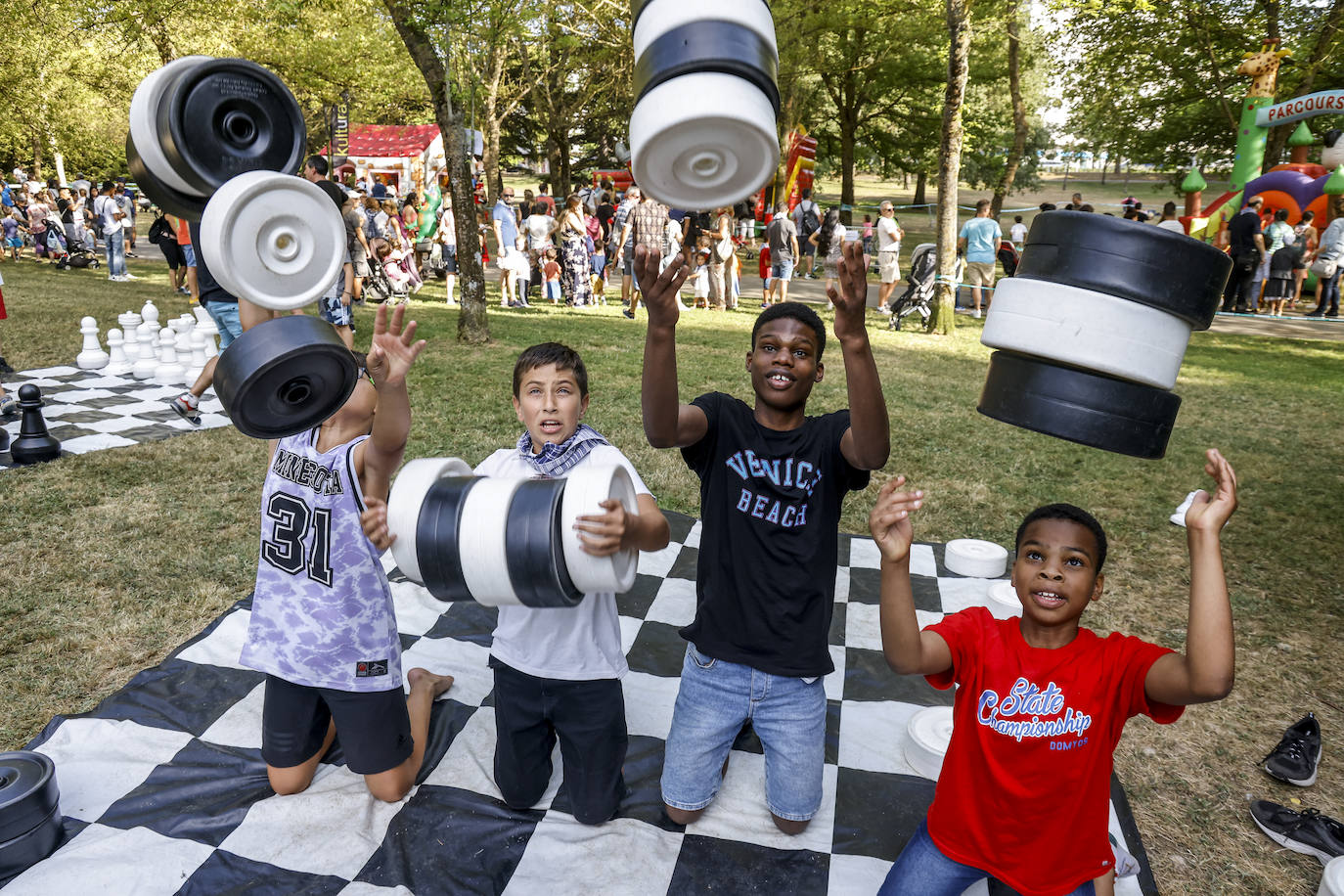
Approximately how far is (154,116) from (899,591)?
2185mm

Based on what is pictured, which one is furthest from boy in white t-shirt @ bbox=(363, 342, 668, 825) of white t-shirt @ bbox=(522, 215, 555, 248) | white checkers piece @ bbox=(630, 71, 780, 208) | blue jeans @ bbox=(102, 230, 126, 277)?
blue jeans @ bbox=(102, 230, 126, 277)

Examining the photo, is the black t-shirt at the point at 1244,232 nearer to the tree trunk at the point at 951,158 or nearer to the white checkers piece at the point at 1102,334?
the tree trunk at the point at 951,158

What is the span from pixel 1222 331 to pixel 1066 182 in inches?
1774

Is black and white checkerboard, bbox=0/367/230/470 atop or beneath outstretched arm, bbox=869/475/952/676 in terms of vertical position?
beneath

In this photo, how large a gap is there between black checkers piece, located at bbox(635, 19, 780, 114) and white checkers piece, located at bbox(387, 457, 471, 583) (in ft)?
3.31

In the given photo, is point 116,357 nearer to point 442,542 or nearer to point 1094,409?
point 442,542

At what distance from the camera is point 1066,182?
5150 cm

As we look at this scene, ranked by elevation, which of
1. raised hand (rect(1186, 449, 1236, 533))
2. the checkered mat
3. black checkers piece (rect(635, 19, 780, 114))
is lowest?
the checkered mat

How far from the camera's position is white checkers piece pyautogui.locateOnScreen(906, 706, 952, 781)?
2672 millimetres

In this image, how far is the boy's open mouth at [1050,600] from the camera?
1885 mm

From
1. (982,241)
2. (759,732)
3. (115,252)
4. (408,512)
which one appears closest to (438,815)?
(759,732)

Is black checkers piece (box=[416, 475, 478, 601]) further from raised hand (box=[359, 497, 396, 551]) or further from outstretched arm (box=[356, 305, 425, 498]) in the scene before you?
outstretched arm (box=[356, 305, 425, 498])

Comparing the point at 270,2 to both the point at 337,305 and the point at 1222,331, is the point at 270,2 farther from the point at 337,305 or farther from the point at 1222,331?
the point at 1222,331

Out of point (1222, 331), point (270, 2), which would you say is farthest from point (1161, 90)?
point (270, 2)
